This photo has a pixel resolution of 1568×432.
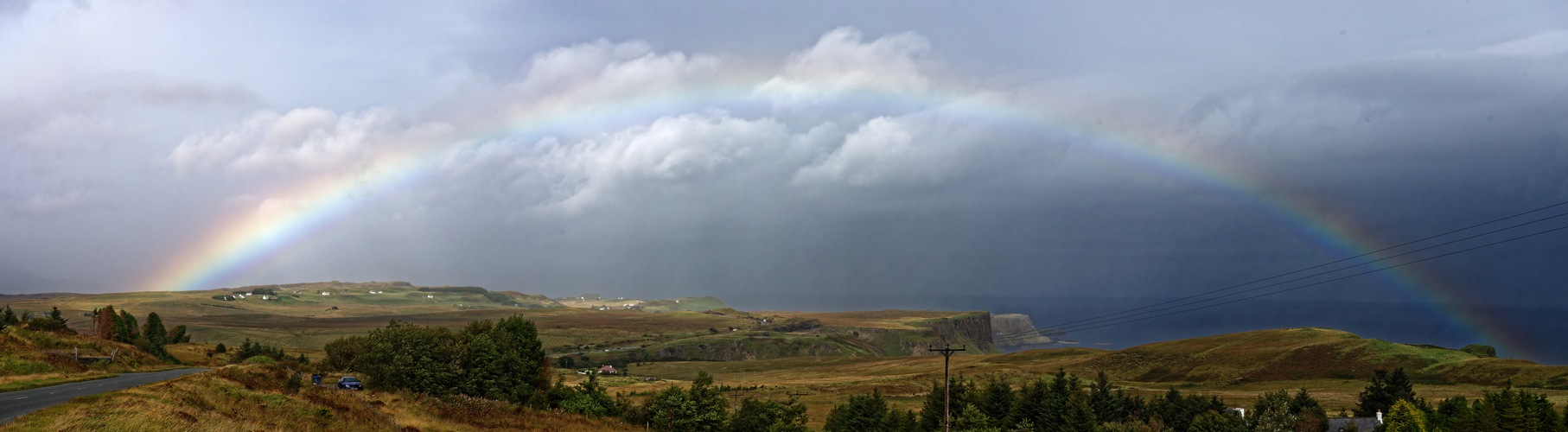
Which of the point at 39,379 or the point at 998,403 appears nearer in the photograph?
the point at 39,379

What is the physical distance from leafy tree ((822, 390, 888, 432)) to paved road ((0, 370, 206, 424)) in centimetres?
5736

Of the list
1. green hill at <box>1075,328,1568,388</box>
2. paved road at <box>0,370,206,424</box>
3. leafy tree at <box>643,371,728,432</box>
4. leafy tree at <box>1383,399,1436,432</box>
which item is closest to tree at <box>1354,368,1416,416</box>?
leafy tree at <box>1383,399,1436,432</box>

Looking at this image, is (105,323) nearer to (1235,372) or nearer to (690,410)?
(690,410)

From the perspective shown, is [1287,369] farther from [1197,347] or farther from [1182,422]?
[1182,422]

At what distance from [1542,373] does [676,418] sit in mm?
128677

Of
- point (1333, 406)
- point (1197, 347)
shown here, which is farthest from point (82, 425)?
point (1197, 347)

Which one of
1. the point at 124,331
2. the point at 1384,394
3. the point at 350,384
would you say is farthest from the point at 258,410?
the point at 1384,394

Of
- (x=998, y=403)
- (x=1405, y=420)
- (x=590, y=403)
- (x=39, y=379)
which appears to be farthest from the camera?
(x=998, y=403)

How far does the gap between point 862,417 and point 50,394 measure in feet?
205

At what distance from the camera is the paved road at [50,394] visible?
106 ft

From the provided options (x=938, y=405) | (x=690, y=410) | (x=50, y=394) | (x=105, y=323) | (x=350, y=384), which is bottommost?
(x=690, y=410)

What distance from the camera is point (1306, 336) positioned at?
568 ft

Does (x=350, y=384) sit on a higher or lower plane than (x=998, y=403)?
higher

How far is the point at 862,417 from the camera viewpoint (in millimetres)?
81688
